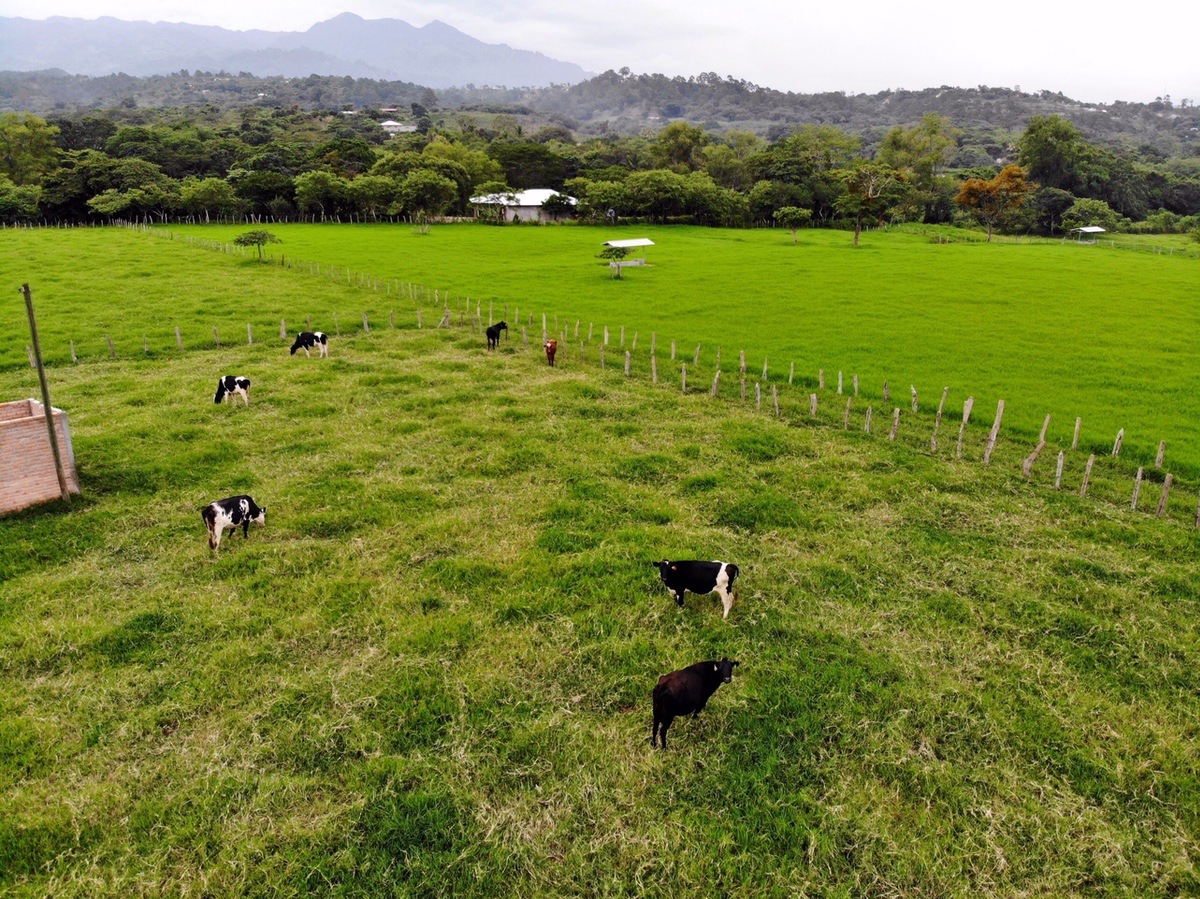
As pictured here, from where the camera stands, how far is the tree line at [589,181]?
A: 75.5 metres

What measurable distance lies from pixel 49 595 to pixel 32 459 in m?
4.16

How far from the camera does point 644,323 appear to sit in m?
32.9

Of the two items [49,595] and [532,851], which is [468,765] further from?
[49,595]

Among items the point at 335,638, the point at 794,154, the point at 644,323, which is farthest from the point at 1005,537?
the point at 794,154

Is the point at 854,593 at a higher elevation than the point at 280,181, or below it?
below

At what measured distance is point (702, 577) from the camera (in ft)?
33.0

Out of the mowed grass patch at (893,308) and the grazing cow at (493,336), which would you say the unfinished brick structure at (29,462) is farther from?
the mowed grass patch at (893,308)

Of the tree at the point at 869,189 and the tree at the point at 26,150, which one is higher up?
the tree at the point at 26,150

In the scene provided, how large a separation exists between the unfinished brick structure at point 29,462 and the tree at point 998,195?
3388 inches

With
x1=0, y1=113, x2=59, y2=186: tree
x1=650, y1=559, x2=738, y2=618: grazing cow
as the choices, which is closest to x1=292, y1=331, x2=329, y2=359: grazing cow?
x1=650, y1=559, x2=738, y2=618: grazing cow

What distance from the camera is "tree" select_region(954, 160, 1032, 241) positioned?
263 feet

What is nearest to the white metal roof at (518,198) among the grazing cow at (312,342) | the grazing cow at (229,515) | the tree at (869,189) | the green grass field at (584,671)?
the tree at (869,189)

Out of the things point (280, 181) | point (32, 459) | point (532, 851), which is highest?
point (280, 181)

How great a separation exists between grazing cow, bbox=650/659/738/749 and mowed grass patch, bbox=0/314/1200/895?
348mm
